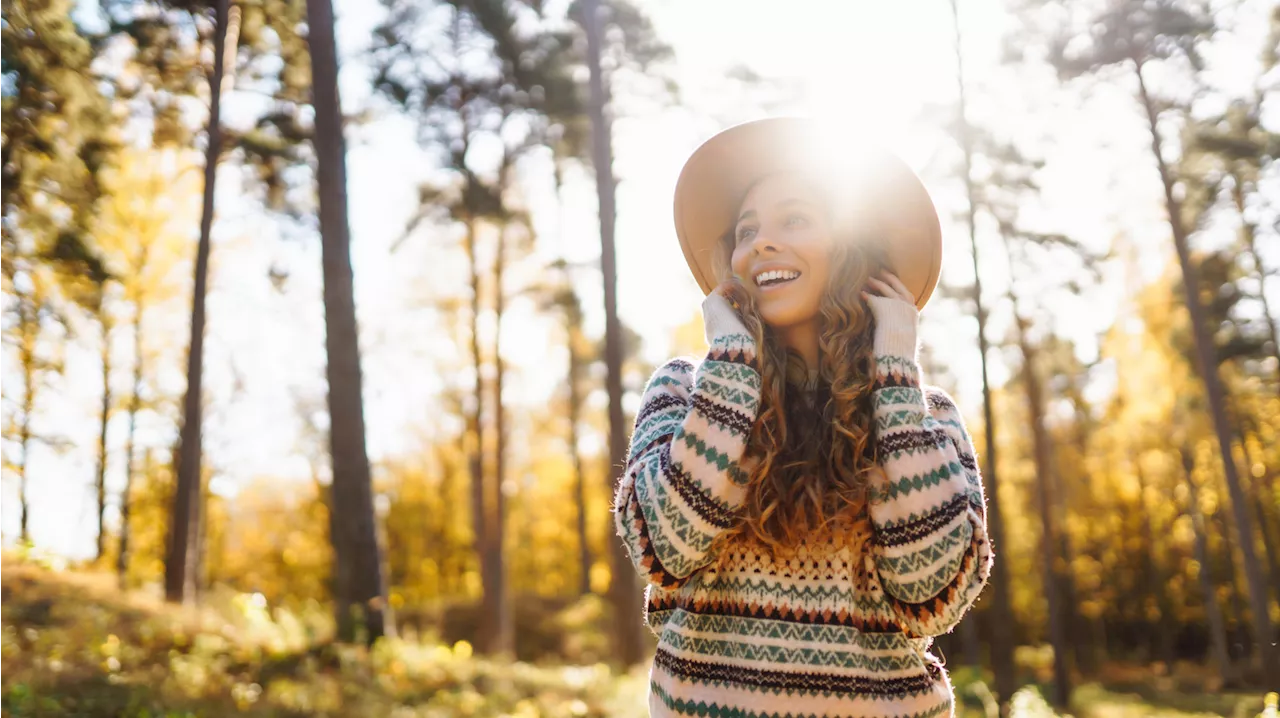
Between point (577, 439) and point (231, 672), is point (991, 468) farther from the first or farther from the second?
point (577, 439)

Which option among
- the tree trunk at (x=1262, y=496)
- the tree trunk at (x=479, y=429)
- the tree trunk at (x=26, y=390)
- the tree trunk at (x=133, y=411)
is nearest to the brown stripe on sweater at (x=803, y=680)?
the tree trunk at (x=26, y=390)

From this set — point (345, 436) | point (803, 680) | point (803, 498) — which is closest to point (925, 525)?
point (803, 498)

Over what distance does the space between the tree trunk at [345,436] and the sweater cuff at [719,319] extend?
7758 mm

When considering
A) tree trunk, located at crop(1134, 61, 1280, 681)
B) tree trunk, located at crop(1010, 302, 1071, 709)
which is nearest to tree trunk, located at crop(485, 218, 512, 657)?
tree trunk, located at crop(1010, 302, 1071, 709)

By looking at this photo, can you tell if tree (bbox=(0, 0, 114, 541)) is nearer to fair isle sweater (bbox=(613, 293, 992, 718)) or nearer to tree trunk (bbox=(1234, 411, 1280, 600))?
fair isle sweater (bbox=(613, 293, 992, 718))

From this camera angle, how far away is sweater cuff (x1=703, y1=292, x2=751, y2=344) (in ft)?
6.23

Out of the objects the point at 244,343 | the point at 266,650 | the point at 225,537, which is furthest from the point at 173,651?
the point at 225,537

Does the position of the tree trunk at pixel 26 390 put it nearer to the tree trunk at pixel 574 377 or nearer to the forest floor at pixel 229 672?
the forest floor at pixel 229 672

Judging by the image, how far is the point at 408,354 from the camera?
1983cm

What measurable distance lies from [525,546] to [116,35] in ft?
97.0

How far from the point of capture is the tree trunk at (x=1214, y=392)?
1507 centimetres

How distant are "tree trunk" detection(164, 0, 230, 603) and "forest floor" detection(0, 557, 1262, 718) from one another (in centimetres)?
164

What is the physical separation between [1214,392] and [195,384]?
16.7 meters

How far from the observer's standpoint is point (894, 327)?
1907 mm
